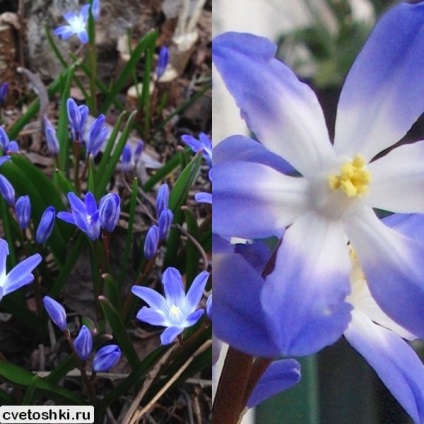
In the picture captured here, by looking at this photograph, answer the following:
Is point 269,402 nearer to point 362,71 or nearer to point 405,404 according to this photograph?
point 405,404

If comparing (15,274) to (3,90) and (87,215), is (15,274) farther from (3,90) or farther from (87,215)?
(3,90)

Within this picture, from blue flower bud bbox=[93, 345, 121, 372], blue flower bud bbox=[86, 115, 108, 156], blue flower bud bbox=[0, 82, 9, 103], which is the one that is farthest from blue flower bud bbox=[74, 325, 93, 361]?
blue flower bud bbox=[0, 82, 9, 103]

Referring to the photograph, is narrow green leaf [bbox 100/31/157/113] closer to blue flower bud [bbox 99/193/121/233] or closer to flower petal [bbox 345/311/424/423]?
blue flower bud [bbox 99/193/121/233]

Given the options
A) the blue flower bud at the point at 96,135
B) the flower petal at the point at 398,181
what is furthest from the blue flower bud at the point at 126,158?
the flower petal at the point at 398,181

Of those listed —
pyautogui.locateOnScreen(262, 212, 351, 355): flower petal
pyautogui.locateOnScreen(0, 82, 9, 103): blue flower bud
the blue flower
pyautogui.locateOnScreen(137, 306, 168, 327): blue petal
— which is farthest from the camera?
pyautogui.locateOnScreen(0, 82, 9, 103): blue flower bud

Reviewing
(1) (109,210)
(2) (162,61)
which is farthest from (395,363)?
(2) (162,61)

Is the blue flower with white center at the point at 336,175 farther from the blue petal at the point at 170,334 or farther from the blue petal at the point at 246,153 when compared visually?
the blue petal at the point at 170,334
